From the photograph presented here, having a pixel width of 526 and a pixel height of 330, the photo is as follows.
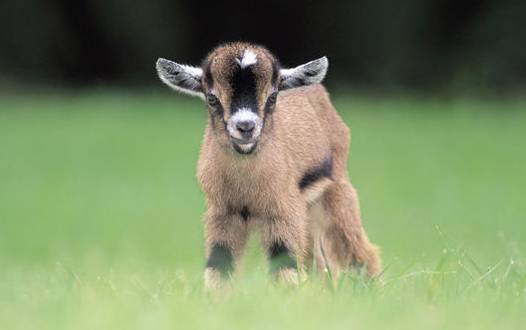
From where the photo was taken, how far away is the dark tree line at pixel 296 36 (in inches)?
1133

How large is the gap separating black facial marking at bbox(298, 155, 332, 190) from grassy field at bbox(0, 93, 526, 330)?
2.01 ft

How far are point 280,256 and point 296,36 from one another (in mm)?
21703

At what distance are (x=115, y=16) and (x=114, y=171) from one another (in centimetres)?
862

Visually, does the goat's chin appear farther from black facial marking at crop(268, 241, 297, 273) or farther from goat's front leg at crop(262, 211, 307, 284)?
black facial marking at crop(268, 241, 297, 273)

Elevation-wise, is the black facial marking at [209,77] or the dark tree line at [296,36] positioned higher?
the black facial marking at [209,77]


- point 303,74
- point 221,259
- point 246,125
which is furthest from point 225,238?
point 303,74

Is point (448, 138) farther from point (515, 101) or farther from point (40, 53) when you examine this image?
point (40, 53)

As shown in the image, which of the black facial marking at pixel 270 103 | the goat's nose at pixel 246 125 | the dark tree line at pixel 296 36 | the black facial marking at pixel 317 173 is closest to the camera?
the goat's nose at pixel 246 125

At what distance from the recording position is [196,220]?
1784 centimetres

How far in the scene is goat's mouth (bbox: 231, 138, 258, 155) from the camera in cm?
846

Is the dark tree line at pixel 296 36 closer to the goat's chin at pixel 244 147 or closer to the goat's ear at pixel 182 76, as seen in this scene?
the goat's ear at pixel 182 76

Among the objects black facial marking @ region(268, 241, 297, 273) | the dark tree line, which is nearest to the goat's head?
black facial marking @ region(268, 241, 297, 273)

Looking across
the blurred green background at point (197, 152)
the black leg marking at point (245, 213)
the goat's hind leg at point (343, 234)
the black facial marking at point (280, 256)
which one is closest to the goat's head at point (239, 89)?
the black leg marking at point (245, 213)

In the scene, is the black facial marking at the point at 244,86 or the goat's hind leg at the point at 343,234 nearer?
the black facial marking at the point at 244,86
